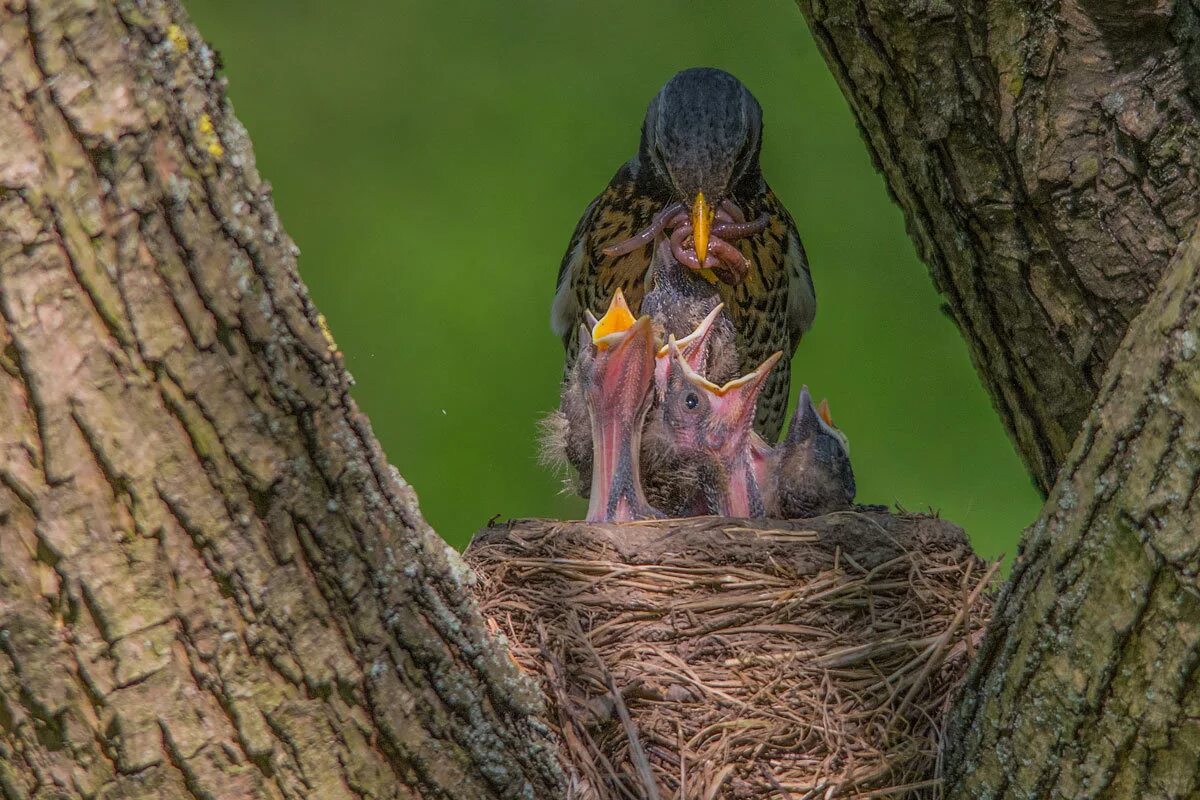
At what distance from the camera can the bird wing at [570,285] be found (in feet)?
12.9

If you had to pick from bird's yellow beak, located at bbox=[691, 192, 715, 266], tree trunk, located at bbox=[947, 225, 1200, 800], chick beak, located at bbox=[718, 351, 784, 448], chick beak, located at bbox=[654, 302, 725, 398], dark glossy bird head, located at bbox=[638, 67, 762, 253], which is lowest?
tree trunk, located at bbox=[947, 225, 1200, 800]

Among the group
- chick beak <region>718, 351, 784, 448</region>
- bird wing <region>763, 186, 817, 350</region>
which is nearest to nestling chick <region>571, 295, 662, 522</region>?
chick beak <region>718, 351, 784, 448</region>

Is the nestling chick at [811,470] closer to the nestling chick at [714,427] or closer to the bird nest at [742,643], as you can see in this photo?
the nestling chick at [714,427]

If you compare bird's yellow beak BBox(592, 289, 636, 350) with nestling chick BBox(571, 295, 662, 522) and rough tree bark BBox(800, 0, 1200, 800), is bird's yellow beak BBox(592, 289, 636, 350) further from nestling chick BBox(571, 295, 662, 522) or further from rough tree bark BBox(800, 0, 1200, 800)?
rough tree bark BBox(800, 0, 1200, 800)

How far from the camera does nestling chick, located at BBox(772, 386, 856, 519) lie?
292cm

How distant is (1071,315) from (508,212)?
3.05 meters

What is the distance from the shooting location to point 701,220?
331cm

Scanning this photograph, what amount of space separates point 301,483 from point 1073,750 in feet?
2.60

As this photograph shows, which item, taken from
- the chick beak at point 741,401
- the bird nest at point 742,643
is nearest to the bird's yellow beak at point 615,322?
the chick beak at point 741,401

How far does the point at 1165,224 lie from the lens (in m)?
1.81

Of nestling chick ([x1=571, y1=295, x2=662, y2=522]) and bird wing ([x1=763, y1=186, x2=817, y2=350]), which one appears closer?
nestling chick ([x1=571, y1=295, x2=662, y2=522])

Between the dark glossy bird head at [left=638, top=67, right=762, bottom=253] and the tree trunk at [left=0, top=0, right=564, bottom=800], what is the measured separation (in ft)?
6.90

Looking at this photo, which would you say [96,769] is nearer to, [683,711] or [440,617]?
[440,617]

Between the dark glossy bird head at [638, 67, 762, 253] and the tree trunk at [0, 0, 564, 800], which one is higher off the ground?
the dark glossy bird head at [638, 67, 762, 253]
